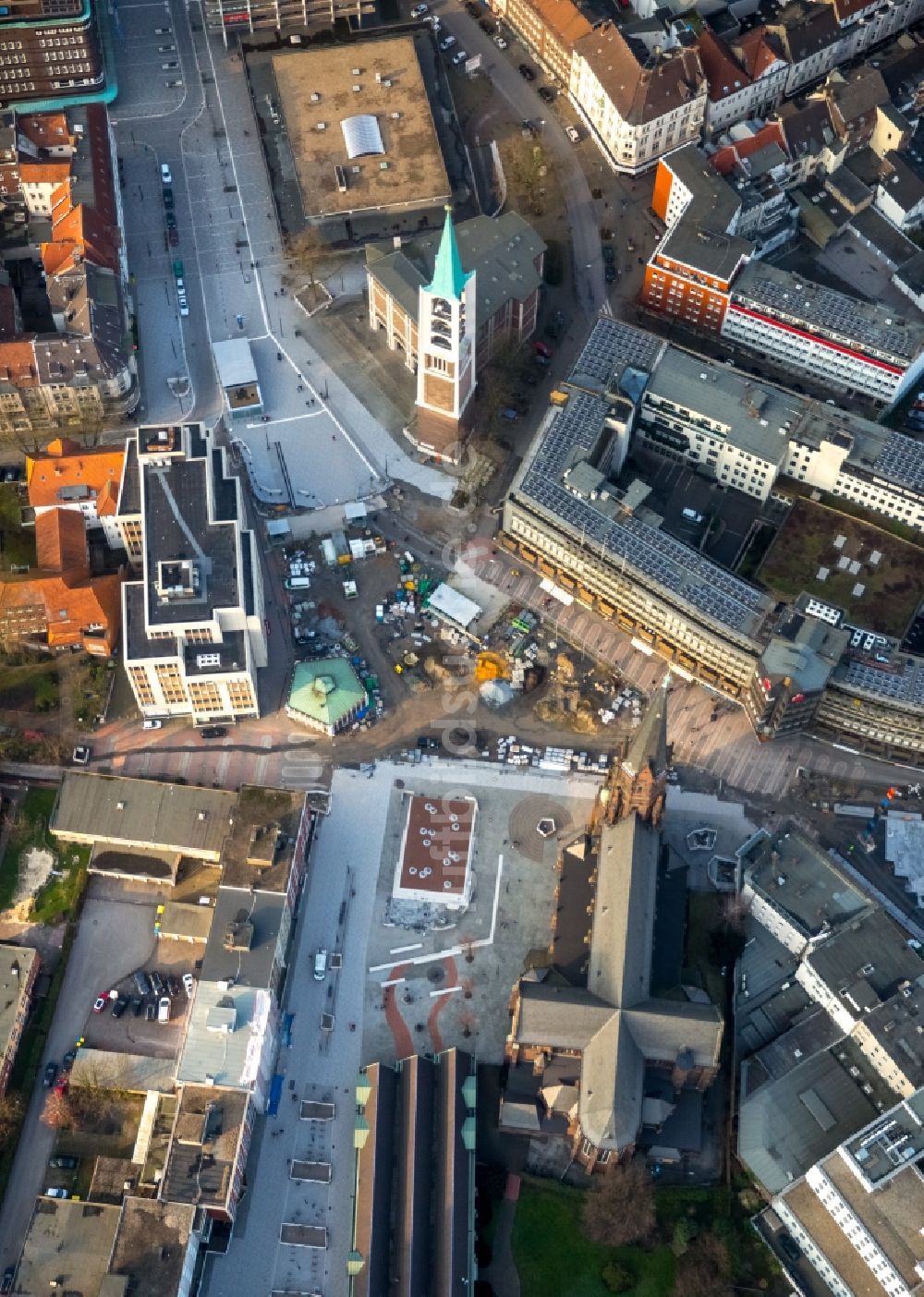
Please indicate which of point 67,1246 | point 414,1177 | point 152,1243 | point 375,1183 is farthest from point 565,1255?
point 67,1246

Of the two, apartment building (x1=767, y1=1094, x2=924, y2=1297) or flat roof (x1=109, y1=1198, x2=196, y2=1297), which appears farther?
flat roof (x1=109, y1=1198, x2=196, y2=1297)

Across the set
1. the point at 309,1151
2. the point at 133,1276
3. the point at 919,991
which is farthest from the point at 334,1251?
the point at 919,991

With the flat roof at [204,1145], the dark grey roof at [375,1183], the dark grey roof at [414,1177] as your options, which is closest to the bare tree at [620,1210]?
Answer: the dark grey roof at [414,1177]

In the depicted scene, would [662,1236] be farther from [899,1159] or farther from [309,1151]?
[309,1151]

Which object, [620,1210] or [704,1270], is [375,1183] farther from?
[704,1270]

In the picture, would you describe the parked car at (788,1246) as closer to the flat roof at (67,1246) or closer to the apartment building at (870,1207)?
the apartment building at (870,1207)

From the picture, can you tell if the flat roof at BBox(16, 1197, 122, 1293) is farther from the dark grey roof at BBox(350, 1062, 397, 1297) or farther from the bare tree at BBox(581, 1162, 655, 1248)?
the bare tree at BBox(581, 1162, 655, 1248)

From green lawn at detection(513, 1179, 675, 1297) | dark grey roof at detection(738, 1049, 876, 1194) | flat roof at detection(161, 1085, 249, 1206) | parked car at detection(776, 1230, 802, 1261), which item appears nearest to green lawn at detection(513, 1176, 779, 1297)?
green lawn at detection(513, 1179, 675, 1297)
